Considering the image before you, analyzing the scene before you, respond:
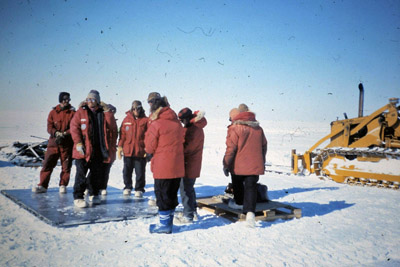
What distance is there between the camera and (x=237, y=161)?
18.0 ft

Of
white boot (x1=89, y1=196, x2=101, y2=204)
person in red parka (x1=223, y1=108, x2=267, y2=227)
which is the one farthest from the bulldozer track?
white boot (x1=89, y1=196, x2=101, y2=204)

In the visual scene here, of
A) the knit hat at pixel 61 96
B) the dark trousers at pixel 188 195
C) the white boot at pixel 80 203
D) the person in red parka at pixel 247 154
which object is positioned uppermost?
the knit hat at pixel 61 96

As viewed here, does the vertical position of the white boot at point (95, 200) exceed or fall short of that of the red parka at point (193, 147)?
it falls short

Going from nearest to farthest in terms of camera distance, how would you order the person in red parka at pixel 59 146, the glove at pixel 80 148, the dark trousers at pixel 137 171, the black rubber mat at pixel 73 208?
the black rubber mat at pixel 73 208 → the glove at pixel 80 148 → the person in red parka at pixel 59 146 → the dark trousers at pixel 137 171

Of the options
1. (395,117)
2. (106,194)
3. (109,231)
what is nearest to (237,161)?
(109,231)

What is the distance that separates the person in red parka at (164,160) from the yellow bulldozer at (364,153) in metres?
7.35

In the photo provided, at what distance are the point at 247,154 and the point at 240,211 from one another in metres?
1.11

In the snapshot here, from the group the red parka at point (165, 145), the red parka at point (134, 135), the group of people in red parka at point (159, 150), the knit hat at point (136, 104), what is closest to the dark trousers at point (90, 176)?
the group of people in red parka at point (159, 150)

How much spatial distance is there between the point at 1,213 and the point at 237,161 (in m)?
4.04

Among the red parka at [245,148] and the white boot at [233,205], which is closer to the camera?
the red parka at [245,148]

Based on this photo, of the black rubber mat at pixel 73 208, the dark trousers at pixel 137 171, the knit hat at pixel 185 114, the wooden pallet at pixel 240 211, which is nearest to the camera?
the black rubber mat at pixel 73 208

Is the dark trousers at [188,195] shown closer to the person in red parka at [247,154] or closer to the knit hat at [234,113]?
the person in red parka at [247,154]

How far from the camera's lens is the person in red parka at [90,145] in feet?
19.0

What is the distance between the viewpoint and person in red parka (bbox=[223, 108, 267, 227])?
5398 millimetres
